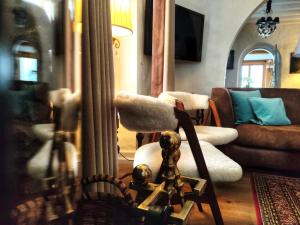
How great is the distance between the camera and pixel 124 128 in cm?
129

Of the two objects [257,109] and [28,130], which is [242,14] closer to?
[257,109]

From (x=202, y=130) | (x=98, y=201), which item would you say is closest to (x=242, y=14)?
(x=202, y=130)

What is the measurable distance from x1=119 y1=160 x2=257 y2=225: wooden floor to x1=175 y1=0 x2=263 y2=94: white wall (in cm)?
151

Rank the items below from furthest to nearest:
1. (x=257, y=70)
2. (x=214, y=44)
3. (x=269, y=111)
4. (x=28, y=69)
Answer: (x=257, y=70) < (x=214, y=44) < (x=269, y=111) < (x=28, y=69)

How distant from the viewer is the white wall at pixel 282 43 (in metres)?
5.70

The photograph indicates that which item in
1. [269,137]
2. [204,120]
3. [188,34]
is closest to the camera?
[269,137]

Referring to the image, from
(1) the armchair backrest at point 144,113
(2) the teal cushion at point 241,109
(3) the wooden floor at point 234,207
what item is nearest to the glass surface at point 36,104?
(1) the armchair backrest at point 144,113

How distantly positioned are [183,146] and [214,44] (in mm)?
2302

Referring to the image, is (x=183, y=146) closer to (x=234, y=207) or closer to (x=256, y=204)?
(x=234, y=207)

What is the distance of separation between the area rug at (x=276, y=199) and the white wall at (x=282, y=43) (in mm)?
4385

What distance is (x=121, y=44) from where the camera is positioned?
237cm

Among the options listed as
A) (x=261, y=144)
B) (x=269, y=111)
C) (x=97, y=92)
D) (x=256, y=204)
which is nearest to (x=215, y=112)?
(x=261, y=144)

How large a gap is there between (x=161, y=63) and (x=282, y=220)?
1645 millimetres

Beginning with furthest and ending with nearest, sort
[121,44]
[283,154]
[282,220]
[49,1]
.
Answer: [121,44] → [283,154] → [282,220] → [49,1]
